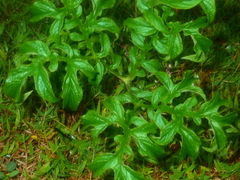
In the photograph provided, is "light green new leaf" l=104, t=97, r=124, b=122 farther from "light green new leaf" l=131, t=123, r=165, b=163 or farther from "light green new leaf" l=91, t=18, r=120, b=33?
"light green new leaf" l=91, t=18, r=120, b=33

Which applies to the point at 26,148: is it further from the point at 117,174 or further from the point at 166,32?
the point at 166,32

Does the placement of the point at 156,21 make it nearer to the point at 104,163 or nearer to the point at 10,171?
the point at 104,163

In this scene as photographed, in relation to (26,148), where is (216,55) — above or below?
above

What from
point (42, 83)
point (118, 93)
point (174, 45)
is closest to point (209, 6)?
point (174, 45)

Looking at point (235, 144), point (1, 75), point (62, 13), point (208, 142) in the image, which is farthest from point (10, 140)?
point (235, 144)

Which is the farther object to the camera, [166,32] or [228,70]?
[228,70]

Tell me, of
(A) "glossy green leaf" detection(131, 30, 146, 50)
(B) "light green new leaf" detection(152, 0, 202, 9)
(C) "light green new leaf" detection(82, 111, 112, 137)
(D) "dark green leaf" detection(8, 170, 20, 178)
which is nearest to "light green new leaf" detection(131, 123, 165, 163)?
(C) "light green new leaf" detection(82, 111, 112, 137)
